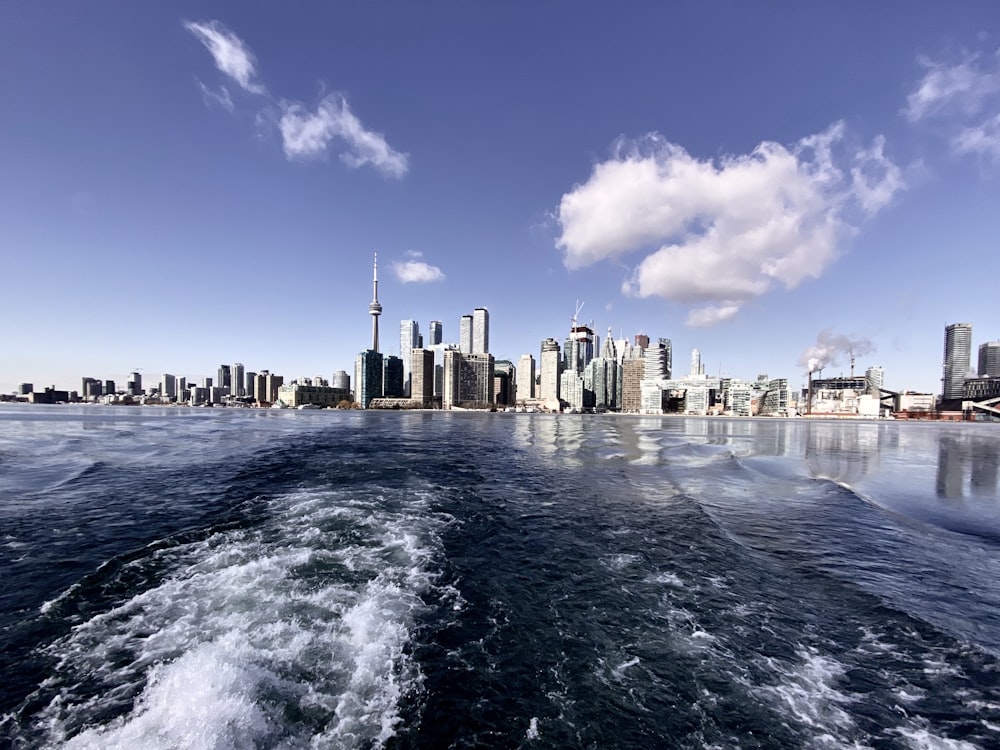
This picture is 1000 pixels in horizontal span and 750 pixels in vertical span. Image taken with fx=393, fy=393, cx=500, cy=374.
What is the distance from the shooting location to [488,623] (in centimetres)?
909

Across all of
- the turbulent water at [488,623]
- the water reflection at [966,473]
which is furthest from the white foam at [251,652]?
the water reflection at [966,473]

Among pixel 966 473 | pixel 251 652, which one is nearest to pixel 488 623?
pixel 251 652

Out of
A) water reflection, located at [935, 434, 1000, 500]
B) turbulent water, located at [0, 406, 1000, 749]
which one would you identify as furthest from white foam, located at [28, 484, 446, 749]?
water reflection, located at [935, 434, 1000, 500]

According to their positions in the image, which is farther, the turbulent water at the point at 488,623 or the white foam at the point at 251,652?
the turbulent water at the point at 488,623

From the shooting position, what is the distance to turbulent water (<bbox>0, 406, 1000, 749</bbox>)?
20.6 feet

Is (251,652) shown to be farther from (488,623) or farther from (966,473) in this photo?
(966,473)

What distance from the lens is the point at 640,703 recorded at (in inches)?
266

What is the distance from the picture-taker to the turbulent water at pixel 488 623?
6266 millimetres

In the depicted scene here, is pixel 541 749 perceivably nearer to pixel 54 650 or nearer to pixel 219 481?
pixel 54 650

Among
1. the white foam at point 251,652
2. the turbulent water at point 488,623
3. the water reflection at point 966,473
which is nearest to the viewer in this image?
the white foam at point 251,652

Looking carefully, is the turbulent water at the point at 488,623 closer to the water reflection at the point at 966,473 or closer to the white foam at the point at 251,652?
the white foam at the point at 251,652

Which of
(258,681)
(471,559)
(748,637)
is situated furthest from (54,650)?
(748,637)

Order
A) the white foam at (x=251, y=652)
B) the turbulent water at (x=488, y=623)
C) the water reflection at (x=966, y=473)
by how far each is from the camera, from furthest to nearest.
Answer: the water reflection at (x=966, y=473), the turbulent water at (x=488, y=623), the white foam at (x=251, y=652)

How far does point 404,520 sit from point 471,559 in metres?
4.78
